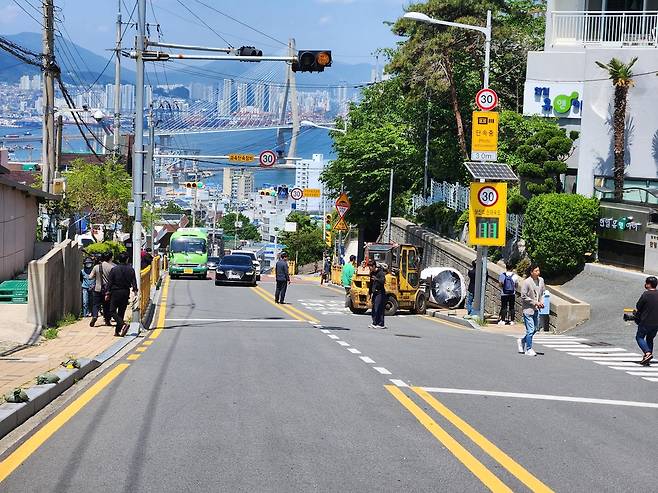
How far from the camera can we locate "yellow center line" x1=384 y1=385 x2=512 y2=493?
25.8ft

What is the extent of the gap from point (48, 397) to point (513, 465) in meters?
5.98

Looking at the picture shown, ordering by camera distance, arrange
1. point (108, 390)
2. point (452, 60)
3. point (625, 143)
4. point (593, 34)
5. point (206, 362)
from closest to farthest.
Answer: point (108, 390) → point (206, 362) → point (625, 143) → point (593, 34) → point (452, 60)

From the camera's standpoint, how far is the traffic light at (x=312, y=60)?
1958 cm

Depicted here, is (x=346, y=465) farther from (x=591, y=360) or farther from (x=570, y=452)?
(x=591, y=360)

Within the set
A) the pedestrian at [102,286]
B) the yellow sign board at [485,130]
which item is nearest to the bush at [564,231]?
the yellow sign board at [485,130]

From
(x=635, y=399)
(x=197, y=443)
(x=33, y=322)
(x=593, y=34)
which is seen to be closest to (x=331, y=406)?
(x=197, y=443)

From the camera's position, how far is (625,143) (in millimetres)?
32938

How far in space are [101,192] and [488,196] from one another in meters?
31.2

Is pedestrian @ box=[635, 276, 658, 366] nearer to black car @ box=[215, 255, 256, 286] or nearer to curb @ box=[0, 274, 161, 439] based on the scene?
curb @ box=[0, 274, 161, 439]

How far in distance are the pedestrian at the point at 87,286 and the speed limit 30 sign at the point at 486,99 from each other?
38.9 feet

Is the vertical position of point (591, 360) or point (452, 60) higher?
point (452, 60)

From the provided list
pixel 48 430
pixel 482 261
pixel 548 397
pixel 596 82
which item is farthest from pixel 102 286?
pixel 596 82

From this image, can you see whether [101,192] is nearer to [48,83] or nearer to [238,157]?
[238,157]

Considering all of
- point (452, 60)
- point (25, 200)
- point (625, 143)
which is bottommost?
point (25, 200)
